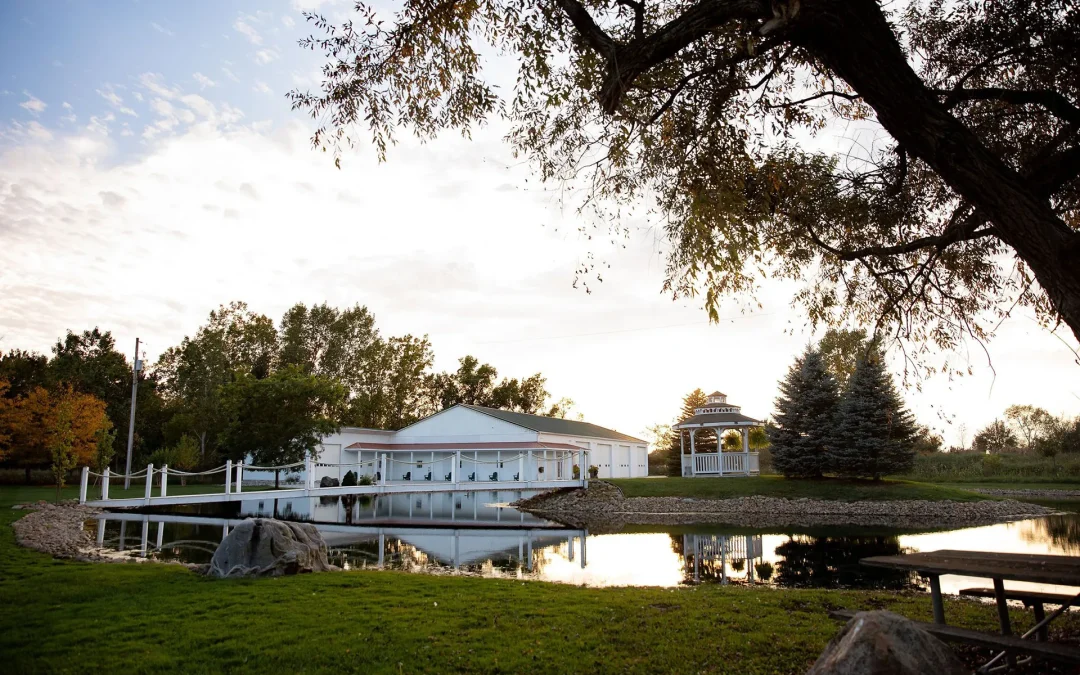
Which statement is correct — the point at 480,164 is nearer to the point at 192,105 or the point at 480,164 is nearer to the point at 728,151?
the point at 728,151

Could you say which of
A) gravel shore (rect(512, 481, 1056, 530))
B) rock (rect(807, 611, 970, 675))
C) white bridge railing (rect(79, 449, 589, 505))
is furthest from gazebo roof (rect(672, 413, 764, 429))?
rock (rect(807, 611, 970, 675))

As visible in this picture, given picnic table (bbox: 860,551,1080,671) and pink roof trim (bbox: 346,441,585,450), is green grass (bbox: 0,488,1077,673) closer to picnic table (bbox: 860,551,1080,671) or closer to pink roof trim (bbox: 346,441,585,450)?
picnic table (bbox: 860,551,1080,671)

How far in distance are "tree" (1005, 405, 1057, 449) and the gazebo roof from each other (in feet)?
115

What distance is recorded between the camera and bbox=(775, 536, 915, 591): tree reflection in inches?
374

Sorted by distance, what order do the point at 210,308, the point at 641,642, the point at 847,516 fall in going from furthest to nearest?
the point at 210,308 → the point at 847,516 → the point at 641,642

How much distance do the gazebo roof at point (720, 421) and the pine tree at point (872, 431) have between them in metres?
4.39

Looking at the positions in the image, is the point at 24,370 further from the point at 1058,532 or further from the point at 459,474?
the point at 1058,532

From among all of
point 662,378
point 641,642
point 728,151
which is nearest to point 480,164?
point 728,151

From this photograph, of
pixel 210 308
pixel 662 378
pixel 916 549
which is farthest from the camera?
pixel 210 308

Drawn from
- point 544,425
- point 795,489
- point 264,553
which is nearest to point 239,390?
point 264,553

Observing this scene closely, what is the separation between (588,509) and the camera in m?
26.8

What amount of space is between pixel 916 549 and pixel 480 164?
38.4 feet

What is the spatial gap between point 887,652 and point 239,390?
23.7 metres

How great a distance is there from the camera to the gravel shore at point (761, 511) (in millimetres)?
20375
